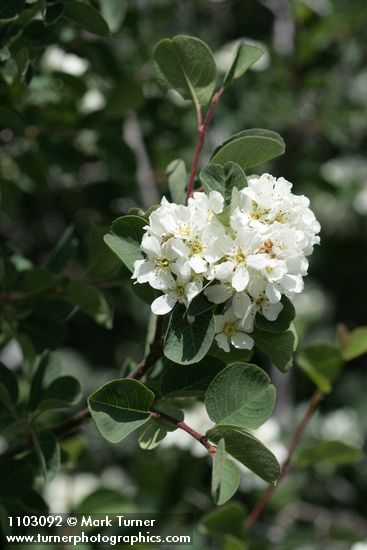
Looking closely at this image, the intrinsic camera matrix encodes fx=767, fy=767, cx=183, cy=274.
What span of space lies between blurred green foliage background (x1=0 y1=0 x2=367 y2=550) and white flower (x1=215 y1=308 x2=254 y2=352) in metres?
0.45

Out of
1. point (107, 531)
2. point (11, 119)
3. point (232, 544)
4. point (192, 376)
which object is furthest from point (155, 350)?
point (107, 531)

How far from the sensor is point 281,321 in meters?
1.03

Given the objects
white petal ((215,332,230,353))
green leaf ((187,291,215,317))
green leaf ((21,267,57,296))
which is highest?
green leaf ((187,291,215,317))

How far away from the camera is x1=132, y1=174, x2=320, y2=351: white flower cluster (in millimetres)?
979

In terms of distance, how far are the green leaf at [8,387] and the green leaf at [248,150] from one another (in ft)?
1.69

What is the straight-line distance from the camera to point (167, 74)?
1.24m

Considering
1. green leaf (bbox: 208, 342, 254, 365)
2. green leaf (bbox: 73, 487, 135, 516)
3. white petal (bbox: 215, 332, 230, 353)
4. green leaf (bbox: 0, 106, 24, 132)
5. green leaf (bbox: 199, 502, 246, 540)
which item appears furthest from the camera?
green leaf (bbox: 73, 487, 135, 516)

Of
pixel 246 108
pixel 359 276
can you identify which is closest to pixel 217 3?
pixel 246 108

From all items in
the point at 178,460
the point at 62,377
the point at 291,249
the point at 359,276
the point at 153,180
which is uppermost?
the point at 291,249

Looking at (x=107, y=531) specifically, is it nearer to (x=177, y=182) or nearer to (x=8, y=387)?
(x=8, y=387)

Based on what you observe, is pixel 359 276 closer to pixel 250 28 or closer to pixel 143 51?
pixel 250 28

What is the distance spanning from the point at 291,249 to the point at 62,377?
489mm

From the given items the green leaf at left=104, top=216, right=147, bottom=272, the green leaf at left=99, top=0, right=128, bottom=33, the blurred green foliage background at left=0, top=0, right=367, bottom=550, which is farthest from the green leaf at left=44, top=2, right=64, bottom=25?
the green leaf at left=104, top=216, right=147, bottom=272

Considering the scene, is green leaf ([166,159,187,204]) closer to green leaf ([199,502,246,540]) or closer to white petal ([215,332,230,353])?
white petal ([215,332,230,353])
